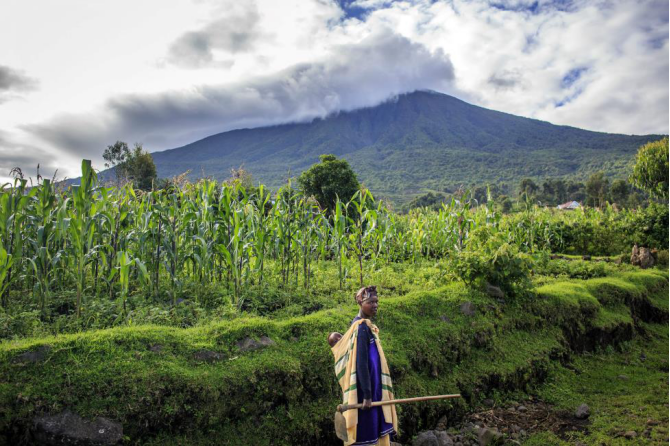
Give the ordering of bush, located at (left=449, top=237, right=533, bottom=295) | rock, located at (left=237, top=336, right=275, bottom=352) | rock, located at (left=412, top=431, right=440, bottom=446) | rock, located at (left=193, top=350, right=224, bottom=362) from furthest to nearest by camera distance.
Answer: bush, located at (left=449, top=237, right=533, bottom=295) → rock, located at (left=237, top=336, right=275, bottom=352) → rock, located at (left=412, top=431, right=440, bottom=446) → rock, located at (left=193, top=350, right=224, bottom=362)

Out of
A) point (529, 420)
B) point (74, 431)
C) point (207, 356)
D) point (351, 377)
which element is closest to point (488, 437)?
point (529, 420)

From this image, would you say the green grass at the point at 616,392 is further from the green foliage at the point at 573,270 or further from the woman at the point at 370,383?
the woman at the point at 370,383

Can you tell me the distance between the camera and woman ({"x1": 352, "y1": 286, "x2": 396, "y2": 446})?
8.75ft

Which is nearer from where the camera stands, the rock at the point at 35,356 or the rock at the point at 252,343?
the rock at the point at 35,356

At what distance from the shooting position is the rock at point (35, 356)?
9.43 feet

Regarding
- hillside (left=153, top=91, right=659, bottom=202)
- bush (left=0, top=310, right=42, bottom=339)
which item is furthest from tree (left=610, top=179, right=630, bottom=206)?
bush (left=0, top=310, right=42, bottom=339)

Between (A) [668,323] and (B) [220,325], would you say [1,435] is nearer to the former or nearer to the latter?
(B) [220,325]

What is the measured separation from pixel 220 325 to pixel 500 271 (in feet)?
14.5

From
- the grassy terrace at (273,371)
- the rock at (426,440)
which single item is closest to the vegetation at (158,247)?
the grassy terrace at (273,371)

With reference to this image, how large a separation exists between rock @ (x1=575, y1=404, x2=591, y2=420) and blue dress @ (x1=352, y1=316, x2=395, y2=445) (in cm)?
315

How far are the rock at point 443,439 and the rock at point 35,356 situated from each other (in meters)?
3.53

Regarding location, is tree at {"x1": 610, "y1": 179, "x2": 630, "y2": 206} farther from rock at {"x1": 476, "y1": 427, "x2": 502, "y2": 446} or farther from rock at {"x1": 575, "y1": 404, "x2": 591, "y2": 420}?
rock at {"x1": 476, "y1": 427, "x2": 502, "y2": 446}

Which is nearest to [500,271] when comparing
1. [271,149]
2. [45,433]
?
[45,433]

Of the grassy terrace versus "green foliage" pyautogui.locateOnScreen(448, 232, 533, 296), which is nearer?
the grassy terrace
